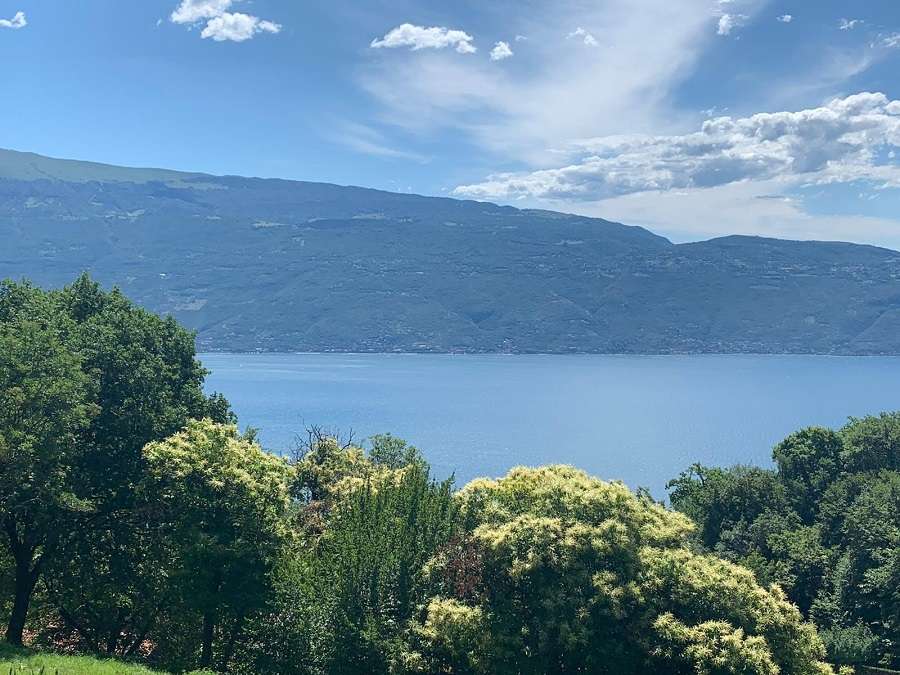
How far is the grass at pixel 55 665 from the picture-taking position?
1902 centimetres

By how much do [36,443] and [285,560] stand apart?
9219mm

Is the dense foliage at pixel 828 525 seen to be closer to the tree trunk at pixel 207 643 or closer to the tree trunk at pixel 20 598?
Answer: the tree trunk at pixel 207 643

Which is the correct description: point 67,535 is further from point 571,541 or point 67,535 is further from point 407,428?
point 407,428

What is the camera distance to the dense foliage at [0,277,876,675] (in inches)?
914

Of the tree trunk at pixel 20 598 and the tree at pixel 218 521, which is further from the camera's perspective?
the tree trunk at pixel 20 598

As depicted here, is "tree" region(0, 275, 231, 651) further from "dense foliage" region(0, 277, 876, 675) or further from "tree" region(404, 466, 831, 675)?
"tree" region(404, 466, 831, 675)

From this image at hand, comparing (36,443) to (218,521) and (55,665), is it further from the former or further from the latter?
(55,665)

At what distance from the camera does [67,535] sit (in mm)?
26844

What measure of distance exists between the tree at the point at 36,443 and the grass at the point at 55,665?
387 centimetres

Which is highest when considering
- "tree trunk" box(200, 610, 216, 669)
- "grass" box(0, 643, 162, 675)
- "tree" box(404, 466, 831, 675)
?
"tree" box(404, 466, 831, 675)

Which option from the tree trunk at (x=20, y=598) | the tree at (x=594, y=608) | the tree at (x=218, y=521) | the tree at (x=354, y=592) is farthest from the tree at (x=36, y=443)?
the tree at (x=594, y=608)

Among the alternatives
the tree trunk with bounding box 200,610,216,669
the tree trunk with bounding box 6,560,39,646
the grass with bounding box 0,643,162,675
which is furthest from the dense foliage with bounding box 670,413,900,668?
the tree trunk with bounding box 6,560,39,646

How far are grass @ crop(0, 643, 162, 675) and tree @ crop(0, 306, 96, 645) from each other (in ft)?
12.7

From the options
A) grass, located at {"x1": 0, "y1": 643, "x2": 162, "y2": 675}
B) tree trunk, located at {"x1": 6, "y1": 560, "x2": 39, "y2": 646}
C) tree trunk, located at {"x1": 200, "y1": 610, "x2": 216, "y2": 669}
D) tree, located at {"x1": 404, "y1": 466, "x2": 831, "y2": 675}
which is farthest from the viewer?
tree trunk, located at {"x1": 200, "y1": 610, "x2": 216, "y2": 669}
